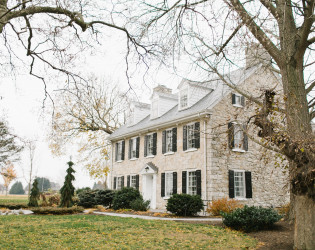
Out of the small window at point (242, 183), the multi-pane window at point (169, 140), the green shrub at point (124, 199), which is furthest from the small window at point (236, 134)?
the green shrub at point (124, 199)

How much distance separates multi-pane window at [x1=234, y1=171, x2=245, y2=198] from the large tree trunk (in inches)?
379

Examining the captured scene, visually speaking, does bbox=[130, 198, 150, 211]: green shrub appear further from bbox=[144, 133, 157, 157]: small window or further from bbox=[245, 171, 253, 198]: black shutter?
bbox=[245, 171, 253, 198]: black shutter

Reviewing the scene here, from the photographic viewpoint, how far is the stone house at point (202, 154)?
50.6 feet

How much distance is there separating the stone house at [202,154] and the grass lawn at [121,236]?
547 cm

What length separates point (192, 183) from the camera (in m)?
16.2

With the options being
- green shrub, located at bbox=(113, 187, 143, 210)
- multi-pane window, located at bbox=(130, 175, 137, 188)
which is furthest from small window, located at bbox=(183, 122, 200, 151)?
multi-pane window, located at bbox=(130, 175, 137, 188)

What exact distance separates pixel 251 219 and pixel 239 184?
7.30 m

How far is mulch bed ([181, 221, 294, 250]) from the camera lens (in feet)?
24.3

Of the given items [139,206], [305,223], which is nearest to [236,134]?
[139,206]

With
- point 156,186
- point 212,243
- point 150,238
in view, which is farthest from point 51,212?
point 212,243

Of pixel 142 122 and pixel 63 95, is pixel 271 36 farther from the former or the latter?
Result: pixel 142 122

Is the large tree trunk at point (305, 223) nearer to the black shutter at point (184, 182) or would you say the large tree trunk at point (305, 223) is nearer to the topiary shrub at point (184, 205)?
the topiary shrub at point (184, 205)

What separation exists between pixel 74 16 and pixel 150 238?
18.6 ft

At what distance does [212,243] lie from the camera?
24.6ft
